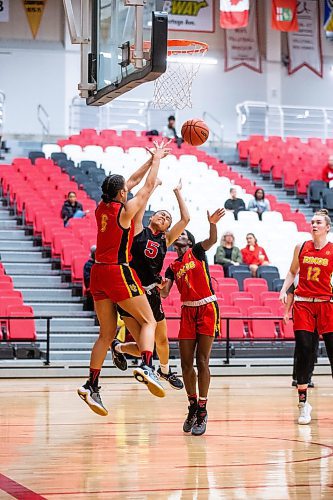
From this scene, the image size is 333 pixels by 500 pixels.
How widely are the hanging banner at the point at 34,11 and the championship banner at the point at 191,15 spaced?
3654 millimetres

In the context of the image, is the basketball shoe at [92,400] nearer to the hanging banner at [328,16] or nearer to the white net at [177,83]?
the white net at [177,83]

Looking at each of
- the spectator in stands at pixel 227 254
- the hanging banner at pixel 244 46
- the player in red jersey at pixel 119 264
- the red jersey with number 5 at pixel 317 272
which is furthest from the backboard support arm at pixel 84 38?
the hanging banner at pixel 244 46

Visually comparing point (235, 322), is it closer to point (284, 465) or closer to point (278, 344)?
point (278, 344)

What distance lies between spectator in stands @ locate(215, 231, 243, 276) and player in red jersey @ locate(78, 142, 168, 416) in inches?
355

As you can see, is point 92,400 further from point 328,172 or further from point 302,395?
point 328,172

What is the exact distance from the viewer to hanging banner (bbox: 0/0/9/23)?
2814cm

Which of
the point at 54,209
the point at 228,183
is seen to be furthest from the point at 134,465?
the point at 228,183

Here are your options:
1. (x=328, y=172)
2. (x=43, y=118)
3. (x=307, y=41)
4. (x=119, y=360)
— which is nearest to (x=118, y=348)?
(x=119, y=360)

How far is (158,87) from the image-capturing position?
36.4 ft

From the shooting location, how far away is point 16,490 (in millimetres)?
6184

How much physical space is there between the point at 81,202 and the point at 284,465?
1248 centimetres

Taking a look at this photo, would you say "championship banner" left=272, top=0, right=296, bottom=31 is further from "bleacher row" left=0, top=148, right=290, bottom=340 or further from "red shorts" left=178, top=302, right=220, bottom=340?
"red shorts" left=178, top=302, right=220, bottom=340

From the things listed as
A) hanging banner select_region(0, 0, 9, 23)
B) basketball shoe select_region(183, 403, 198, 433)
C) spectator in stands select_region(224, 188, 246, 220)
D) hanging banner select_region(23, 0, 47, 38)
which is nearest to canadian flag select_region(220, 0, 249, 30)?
hanging banner select_region(23, 0, 47, 38)

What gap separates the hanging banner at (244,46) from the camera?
100 ft
